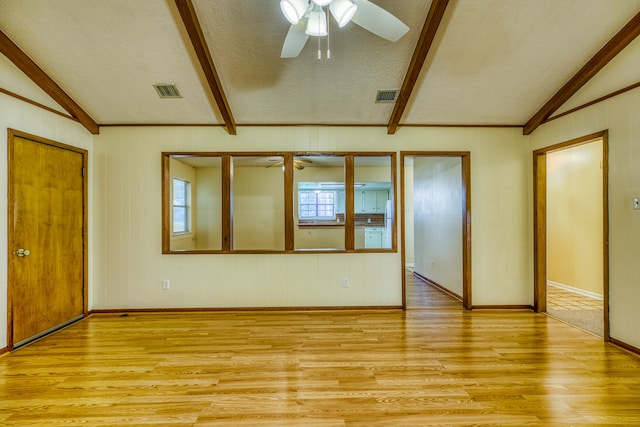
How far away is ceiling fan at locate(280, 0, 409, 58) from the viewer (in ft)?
6.13

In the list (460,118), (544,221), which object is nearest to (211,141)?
(460,118)


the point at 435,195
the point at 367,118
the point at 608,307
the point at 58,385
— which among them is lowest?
the point at 58,385

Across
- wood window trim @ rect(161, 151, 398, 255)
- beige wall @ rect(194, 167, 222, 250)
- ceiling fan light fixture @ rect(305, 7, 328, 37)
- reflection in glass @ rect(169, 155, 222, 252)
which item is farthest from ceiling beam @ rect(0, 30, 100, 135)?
beige wall @ rect(194, 167, 222, 250)

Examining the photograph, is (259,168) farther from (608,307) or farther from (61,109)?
(608,307)

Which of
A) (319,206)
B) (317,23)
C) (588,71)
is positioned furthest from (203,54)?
(319,206)

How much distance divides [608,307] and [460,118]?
2529mm

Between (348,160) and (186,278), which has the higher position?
(348,160)

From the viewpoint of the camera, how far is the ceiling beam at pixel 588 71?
2.58 metres

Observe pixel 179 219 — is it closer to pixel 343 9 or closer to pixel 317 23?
pixel 317 23

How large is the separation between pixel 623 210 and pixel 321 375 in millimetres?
3180

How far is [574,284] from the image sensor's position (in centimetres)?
505

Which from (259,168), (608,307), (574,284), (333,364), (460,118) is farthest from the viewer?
(259,168)

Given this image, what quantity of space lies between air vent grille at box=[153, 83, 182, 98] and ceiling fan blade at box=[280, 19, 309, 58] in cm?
156

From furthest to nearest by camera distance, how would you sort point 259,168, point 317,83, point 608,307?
point 259,168, point 317,83, point 608,307
